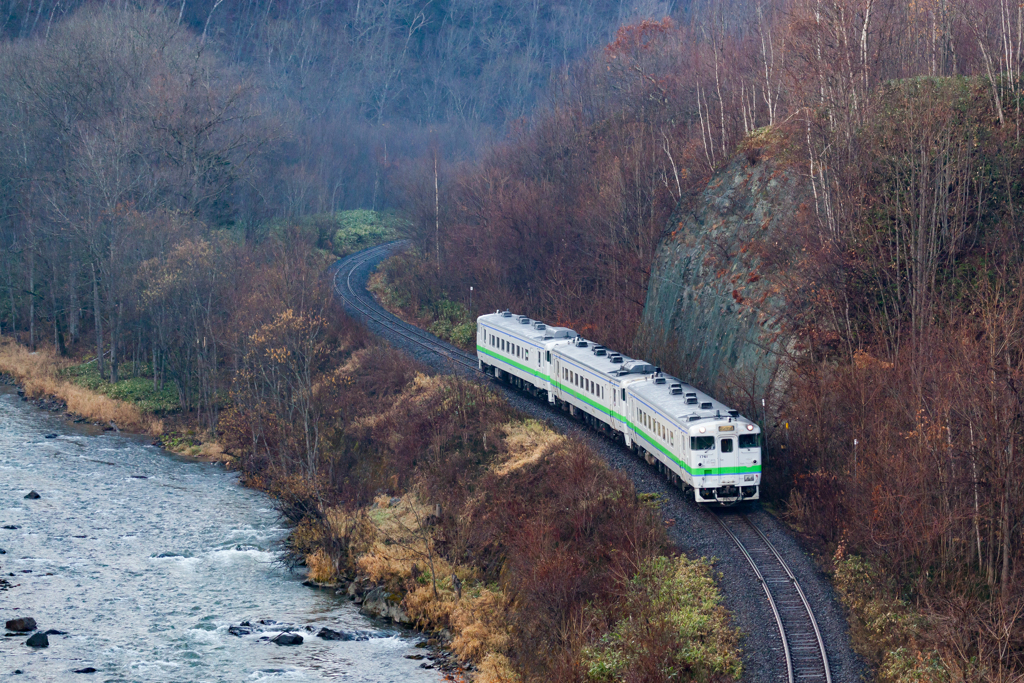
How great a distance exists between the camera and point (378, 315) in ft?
212

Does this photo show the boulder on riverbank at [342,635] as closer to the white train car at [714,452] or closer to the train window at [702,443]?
the white train car at [714,452]

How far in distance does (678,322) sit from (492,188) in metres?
26.0

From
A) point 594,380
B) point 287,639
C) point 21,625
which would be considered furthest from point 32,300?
point 287,639

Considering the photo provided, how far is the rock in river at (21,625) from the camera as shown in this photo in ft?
96.4

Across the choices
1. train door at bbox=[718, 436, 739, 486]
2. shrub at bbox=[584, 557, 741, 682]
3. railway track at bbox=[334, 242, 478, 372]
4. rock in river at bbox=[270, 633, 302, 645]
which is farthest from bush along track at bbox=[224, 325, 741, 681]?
railway track at bbox=[334, 242, 478, 372]

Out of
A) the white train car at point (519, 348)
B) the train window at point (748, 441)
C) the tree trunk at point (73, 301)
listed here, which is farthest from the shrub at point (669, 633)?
the tree trunk at point (73, 301)

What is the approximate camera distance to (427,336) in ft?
195

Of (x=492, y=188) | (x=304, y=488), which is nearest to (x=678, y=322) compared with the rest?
(x=304, y=488)

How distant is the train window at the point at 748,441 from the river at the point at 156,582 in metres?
10.5

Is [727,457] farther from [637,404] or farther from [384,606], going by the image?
[384,606]

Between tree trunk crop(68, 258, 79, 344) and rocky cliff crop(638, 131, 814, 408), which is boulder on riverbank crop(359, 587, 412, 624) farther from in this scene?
tree trunk crop(68, 258, 79, 344)

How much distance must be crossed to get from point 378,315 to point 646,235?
1992cm

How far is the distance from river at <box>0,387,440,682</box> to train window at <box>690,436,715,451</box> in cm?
933

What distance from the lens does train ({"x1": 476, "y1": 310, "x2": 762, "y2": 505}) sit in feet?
96.2
